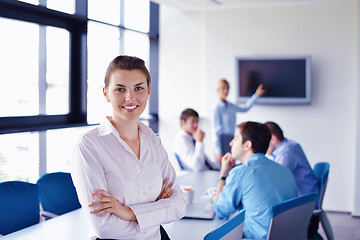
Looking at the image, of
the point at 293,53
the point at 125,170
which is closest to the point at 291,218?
the point at 125,170

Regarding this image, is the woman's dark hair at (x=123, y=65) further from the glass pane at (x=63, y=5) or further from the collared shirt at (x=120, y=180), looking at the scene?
the glass pane at (x=63, y=5)

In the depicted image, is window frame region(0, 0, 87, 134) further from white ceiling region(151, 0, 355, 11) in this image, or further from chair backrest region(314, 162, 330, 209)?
chair backrest region(314, 162, 330, 209)

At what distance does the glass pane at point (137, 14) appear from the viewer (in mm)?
6211

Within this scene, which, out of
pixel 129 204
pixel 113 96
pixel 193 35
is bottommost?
pixel 129 204

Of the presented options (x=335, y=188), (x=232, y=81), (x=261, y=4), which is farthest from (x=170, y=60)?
(x=335, y=188)

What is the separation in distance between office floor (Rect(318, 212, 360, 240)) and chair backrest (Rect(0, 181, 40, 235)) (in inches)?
141

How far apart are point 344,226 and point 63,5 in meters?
4.42

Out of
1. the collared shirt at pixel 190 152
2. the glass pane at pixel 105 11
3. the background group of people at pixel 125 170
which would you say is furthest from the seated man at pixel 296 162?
the glass pane at pixel 105 11

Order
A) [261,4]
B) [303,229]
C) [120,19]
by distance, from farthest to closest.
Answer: [261,4]
[120,19]
[303,229]

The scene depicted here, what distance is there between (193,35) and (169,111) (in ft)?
4.27

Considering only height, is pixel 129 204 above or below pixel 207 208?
above

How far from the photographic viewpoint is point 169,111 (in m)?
7.12

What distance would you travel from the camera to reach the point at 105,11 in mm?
5668

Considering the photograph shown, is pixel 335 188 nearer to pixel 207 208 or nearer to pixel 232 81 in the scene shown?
pixel 232 81
